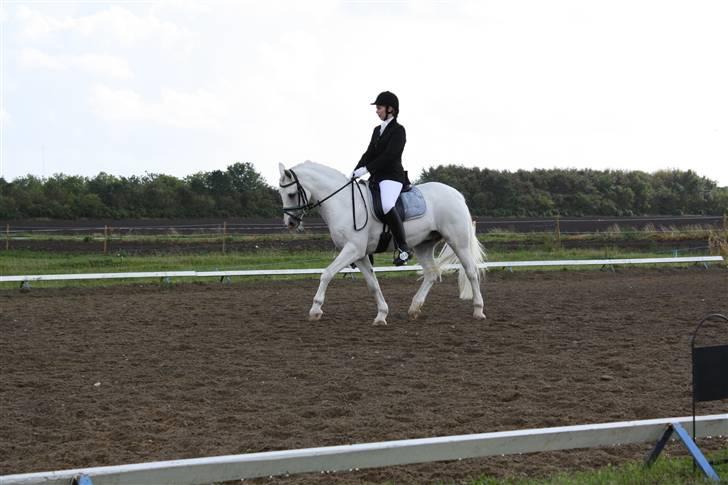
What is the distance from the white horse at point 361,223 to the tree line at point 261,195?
2740 cm

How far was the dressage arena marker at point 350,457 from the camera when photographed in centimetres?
387

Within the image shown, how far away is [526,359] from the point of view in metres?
8.35

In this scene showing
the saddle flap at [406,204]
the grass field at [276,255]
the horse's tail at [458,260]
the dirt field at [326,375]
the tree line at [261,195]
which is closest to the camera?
the dirt field at [326,375]

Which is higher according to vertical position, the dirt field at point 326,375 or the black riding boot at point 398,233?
the black riding boot at point 398,233

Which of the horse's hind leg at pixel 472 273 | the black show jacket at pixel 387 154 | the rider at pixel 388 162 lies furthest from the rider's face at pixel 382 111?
the horse's hind leg at pixel 472 273

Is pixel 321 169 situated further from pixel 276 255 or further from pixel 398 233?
pixel 276 255

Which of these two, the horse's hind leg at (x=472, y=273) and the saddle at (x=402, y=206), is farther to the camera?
the horse's hind leg at (x=472, y=273)

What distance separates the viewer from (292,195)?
35.8 feet

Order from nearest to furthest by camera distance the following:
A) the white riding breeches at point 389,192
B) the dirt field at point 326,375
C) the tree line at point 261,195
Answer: the dirt field at point 326,375 → the white riding breeches at point 389,192 → the tree line at point 261,195

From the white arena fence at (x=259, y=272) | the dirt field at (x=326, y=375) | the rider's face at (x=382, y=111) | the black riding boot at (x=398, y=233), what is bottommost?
the dirt field at (x=326, y=375)

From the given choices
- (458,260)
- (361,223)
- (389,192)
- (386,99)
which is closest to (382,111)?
(386,99)

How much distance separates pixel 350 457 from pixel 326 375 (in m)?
3.32

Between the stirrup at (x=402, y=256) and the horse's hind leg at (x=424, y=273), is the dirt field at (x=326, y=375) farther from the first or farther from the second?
the stirrup at (x=402, y=256)

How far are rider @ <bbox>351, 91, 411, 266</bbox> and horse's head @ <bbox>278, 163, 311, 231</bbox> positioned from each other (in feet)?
2.47
